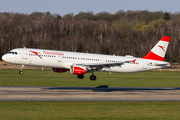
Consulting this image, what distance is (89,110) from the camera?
109 ft

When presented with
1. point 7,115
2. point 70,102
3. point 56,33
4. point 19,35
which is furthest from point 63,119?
point 56,33

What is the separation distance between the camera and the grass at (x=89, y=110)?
29859 mm

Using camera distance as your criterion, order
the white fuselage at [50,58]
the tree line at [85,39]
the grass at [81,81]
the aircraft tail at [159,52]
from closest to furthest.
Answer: the white fuselage at [50,58]
the aircraft tail at [159,52]
the grass at [81,81]
the tree line at [85,39]

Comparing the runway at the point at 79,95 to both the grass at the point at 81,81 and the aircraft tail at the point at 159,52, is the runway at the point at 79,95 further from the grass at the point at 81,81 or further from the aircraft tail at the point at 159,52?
the grass at the point at 81,81

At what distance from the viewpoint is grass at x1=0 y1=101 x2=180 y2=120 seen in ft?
98.0

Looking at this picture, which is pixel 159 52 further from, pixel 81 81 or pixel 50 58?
pixel 81 81

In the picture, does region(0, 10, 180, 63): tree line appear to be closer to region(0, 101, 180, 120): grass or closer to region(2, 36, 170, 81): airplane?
region(2, 36, 170, 81): airplane

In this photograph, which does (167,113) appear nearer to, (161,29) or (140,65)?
(140,65)

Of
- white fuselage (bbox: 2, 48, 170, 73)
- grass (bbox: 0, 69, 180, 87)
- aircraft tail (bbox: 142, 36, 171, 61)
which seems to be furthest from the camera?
grass (bbox: 0, 69, 180, 87)

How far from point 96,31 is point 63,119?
17216cm

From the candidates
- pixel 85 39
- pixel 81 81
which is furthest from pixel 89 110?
pixel 85 39

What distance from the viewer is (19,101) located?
127 ft

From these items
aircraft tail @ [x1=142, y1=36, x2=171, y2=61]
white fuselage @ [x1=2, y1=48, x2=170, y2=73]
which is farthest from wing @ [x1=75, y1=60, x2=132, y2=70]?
aircraft tail @ [x1=142, y1=36, x2=171, y2=61]

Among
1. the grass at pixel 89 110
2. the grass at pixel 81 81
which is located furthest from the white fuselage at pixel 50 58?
the grass at pixel 81 81
